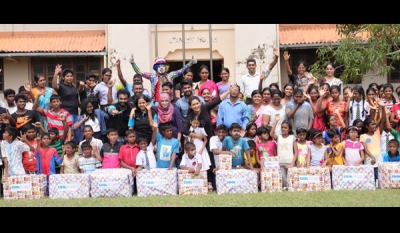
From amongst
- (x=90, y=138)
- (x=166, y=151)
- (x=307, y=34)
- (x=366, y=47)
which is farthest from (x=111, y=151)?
(x=307, y=34)

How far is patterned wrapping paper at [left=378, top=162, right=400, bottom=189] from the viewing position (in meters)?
8.78

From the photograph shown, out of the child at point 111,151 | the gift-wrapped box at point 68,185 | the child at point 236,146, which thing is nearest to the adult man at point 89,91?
the child at point 111,151

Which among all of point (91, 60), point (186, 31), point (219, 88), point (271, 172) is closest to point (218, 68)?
point (186, 31)

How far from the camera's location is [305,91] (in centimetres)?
994

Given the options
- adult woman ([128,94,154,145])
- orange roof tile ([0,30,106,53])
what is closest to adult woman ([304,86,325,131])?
adult woman ([128,94,154,145])

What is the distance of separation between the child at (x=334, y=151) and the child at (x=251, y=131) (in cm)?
110

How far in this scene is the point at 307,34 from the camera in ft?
64.6

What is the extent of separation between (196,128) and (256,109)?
130 cm

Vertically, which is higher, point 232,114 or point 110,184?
point 232,114

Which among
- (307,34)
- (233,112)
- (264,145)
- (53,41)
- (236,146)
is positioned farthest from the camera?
(53,41)

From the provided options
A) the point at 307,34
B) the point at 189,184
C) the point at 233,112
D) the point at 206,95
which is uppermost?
the point at 307,34

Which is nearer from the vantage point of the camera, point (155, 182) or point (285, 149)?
point (155, 182)

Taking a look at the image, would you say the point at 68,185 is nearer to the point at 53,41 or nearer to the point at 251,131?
the point at 251,131

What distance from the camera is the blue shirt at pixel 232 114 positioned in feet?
31.0
